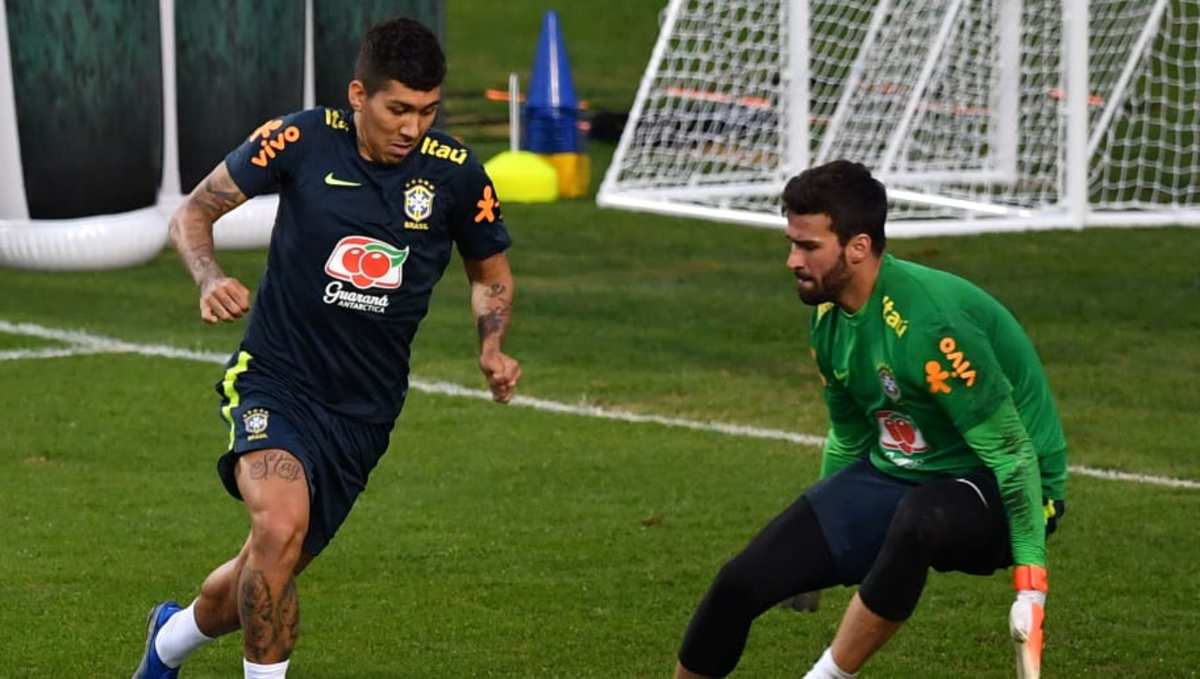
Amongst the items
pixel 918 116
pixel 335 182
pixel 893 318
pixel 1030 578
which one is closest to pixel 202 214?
pixel 335 182

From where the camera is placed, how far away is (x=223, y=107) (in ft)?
53.3

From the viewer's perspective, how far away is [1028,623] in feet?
18.4

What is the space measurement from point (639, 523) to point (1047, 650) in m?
2.10

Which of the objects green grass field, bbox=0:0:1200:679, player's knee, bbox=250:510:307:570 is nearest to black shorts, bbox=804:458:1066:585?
green grass field, bbox=0:0:1200:679

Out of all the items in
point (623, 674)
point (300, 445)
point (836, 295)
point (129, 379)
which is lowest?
point (129, 379)

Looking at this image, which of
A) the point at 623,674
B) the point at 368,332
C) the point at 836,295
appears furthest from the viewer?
the point at 623,674

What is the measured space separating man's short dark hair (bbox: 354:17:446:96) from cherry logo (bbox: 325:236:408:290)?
1.35 feet

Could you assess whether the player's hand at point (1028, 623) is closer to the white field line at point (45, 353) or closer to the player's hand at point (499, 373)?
the player's hand at point (499, 373)

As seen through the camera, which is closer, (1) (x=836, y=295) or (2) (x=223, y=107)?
(1) (x=836, y=295)

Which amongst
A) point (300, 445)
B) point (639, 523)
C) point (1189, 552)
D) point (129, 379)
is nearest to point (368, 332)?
point (300, 445)

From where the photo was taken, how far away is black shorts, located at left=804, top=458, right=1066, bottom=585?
6215mm

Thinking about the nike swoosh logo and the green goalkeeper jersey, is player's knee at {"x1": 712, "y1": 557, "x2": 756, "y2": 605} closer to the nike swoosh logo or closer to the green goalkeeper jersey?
the green goalkeeper jersey

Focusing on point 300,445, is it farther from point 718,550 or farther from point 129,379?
point 129,379

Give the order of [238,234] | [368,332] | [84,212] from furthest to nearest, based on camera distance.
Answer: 1. [238,234]
2. [84,212]
3. [368,332]
